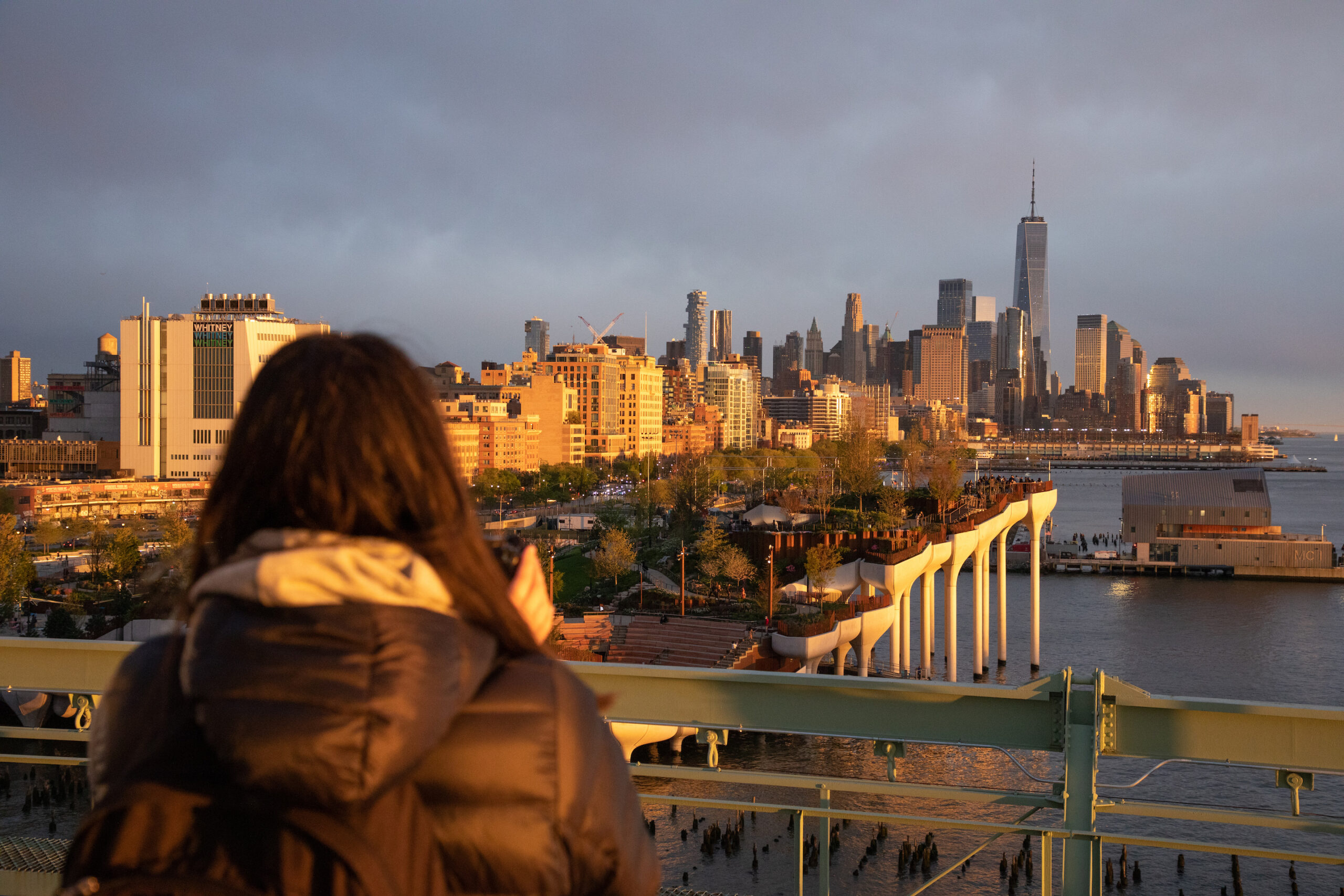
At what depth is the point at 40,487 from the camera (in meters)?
53.6

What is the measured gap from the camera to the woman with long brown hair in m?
0.92

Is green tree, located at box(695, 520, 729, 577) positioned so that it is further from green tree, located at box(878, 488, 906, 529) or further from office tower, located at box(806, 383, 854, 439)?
office tower, located at box(806, 383, 854, 439)

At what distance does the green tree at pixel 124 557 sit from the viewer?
87.4 ft

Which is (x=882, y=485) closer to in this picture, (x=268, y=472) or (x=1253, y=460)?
(x=268, y=472)

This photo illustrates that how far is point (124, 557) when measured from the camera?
2688 centimetres

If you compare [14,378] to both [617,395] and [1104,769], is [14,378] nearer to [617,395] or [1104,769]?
[617,395]

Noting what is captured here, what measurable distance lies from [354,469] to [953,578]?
23.3 metres

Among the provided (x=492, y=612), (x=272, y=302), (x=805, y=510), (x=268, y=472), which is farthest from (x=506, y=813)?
(x=272, y=302)

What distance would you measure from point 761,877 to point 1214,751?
33.8ft

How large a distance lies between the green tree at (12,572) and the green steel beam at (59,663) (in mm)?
23511

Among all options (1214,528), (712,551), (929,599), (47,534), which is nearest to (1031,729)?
(929,599)

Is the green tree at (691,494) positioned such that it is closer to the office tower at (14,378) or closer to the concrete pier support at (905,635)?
the concrete pier support at (905,635)

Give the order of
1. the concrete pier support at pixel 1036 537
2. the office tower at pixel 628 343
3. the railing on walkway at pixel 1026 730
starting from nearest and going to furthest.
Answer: the railing on walkway at pixel 1026 730 → the concrete pier support at pixel 1036 537 → the office tower at pixel 628 343

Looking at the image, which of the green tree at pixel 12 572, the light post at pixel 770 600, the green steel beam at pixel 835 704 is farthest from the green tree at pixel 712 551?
the green steel beam at pixel 835 704
